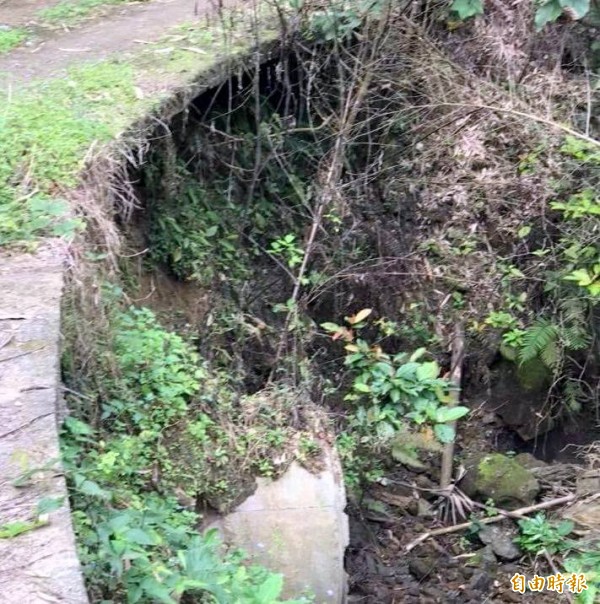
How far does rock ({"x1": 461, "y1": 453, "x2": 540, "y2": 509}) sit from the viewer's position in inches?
221

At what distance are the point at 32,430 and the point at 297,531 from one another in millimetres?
2009

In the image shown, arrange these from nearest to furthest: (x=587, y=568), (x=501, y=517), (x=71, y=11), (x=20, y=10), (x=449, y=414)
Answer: (x=449, y=414), (x=587, y=568), (x=501, y=517), (x=71, y=11), (x=20, y=10)

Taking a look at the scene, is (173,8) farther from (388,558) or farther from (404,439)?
(388,558)

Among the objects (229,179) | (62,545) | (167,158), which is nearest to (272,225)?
(229,179)

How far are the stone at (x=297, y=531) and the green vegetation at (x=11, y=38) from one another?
11.3 ft

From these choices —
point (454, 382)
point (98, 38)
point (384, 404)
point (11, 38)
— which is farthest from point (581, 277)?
point (11, 38)

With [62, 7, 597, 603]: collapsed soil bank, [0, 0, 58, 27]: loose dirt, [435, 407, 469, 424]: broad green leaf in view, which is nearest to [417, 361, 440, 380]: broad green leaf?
[435, 407, 469, 424]: broad green leaf

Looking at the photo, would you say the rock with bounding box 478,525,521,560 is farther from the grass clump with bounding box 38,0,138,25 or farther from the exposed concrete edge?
the grass clump with bounding box 38,0,138,25

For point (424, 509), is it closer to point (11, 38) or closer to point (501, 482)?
point (501, 482)

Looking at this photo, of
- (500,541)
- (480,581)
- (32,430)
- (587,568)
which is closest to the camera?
(32,430)

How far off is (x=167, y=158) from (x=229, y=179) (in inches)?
30.1

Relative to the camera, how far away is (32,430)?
2.52 metres

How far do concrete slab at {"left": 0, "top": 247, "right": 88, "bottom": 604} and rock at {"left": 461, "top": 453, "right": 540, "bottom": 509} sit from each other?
11.7ft

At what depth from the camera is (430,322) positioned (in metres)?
6.24
